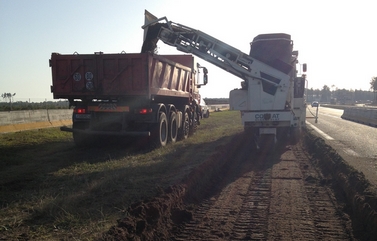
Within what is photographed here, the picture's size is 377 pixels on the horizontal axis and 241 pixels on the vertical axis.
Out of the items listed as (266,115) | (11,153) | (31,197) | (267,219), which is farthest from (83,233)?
(266,115)

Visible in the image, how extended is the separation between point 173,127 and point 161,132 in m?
1.72

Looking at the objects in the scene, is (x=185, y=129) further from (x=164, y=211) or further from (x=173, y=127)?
(x=164, y=211)

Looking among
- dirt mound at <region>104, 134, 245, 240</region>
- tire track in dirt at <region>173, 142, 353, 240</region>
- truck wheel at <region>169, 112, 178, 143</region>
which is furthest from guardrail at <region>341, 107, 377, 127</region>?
dirt mound at <region>104, 134, 245, 240</region>

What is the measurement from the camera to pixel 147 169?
30.1 feet

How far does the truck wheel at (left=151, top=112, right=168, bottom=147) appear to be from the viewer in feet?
42.2

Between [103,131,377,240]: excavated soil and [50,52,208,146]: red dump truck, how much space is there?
3116 millimetres

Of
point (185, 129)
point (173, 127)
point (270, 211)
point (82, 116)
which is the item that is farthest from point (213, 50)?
point (270, 211)

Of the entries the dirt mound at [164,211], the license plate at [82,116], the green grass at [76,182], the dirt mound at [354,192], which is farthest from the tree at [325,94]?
the dirt mound at [164,211]

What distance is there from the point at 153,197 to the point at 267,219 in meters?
1.86

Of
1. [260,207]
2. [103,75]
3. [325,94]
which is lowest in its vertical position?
[260,207]

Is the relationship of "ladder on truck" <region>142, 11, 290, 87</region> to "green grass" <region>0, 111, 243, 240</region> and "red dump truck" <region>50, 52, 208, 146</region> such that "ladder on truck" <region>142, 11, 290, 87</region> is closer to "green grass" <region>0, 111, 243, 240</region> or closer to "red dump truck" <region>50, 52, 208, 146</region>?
"red dump truck" <region>50, 52, 208, 146</region>

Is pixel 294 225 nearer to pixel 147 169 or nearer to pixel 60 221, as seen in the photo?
pixel 60 221

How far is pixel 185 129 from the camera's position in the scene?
17.3m

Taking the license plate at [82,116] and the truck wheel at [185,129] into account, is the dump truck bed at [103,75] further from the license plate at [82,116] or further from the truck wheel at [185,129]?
the truck wheel at [185,129]
